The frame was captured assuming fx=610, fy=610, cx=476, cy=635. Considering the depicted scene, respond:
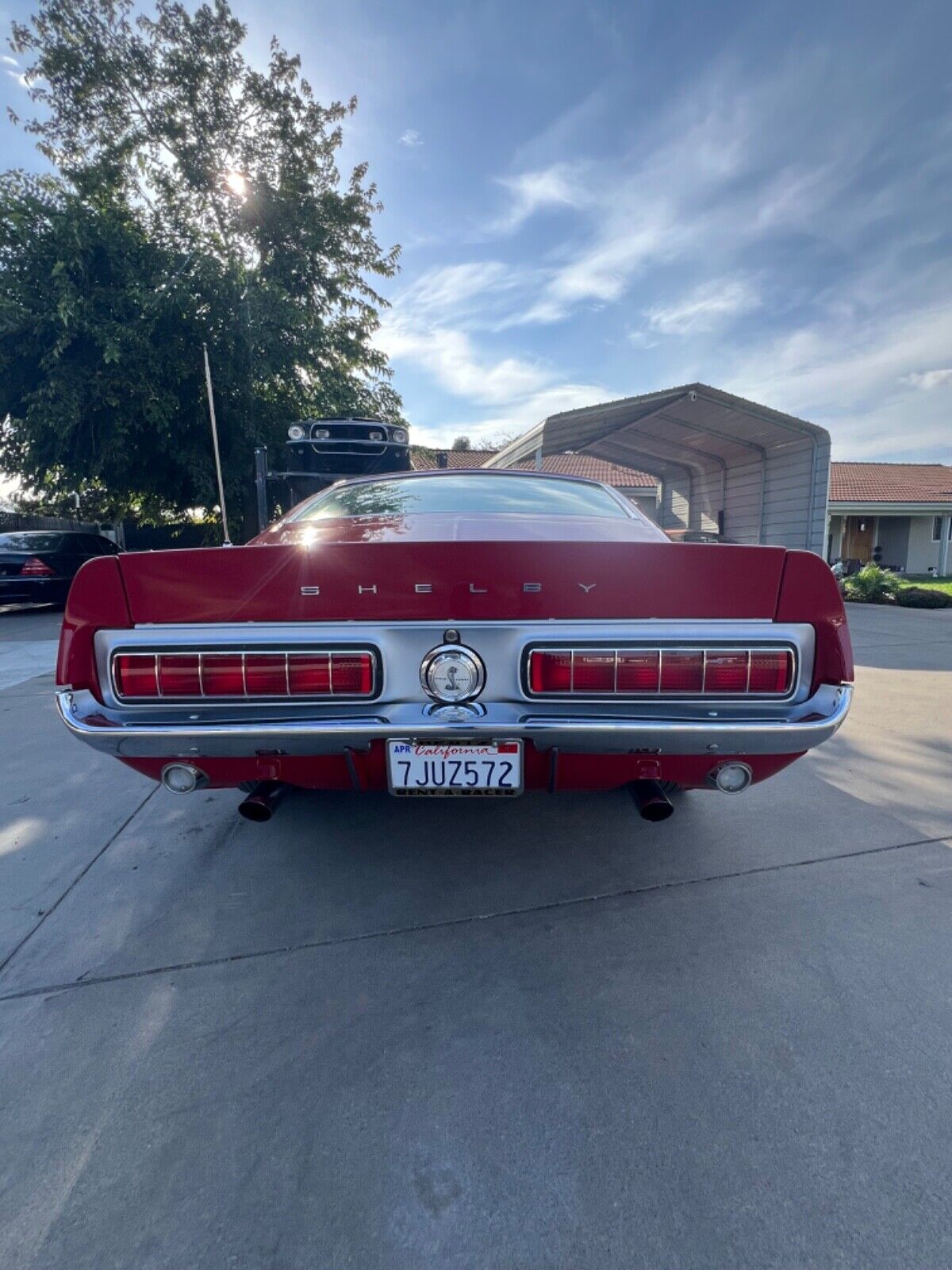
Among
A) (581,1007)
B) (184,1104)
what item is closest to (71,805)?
(184,1104)

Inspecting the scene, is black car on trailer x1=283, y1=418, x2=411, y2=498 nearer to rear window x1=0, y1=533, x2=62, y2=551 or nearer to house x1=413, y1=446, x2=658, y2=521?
house x1=413, y1=446, x2=658, y2=521

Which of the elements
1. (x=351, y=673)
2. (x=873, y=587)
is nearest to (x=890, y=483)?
(x=873, y=587)

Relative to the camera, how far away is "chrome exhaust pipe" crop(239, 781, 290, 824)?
1.93m

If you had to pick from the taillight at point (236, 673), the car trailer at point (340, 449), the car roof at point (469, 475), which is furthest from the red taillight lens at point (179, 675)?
the car trailer at point (340, 449)

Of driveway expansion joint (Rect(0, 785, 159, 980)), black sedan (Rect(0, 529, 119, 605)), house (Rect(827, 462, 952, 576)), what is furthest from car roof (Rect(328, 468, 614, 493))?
house (Rect(827, 462, 952, 576))

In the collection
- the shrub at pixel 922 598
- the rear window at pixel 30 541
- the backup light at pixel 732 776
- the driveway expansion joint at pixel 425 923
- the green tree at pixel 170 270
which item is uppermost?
the green tree at pixel 170 270

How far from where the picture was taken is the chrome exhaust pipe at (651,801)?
1.84 metres

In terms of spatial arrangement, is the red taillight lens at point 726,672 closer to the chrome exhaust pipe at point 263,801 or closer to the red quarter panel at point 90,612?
the chrome exhaust pipe at point 263,801

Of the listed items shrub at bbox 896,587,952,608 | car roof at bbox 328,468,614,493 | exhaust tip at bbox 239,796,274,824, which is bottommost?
shrub at bbox 896,587,952,608

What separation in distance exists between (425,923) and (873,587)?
1209cm

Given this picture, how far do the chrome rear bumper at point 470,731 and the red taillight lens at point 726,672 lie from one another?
0.09 meters

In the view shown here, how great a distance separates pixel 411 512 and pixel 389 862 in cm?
143

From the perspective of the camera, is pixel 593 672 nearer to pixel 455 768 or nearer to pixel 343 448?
pixel 455 768

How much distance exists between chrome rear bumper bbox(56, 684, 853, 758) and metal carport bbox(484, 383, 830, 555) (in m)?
8.37
